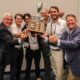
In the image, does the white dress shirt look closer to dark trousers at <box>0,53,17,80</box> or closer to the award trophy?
the award trophy

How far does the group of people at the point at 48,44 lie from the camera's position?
3.17 meters

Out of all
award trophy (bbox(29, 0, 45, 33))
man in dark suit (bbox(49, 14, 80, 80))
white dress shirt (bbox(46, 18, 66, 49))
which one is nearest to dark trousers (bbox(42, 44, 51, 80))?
white dress shirt (bbox(46, 18, 66, 49))

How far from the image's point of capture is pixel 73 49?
125 inches

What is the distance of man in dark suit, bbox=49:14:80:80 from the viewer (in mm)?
3092

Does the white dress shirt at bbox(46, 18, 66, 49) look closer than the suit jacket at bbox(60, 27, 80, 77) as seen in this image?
No

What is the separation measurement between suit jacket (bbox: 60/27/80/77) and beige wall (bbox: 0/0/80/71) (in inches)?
87.6

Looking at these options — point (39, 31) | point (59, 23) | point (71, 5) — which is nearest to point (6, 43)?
point (39, 31)

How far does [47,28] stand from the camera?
159 inches

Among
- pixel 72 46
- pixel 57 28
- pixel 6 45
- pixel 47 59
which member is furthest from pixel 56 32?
pixel 72 46

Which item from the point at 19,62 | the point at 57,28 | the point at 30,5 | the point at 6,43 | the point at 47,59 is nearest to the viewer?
the point at 6,43

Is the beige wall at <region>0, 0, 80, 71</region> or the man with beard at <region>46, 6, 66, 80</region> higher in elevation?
the beige wall at <region>0, 0, 80, 71</region>

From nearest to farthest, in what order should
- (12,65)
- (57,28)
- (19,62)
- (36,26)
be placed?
(36,26)
(57,28)
(12,65)
(19,62)

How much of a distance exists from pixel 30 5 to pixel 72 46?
244 cm

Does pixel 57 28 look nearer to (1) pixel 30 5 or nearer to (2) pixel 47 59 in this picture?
(2) pixel 47 59
